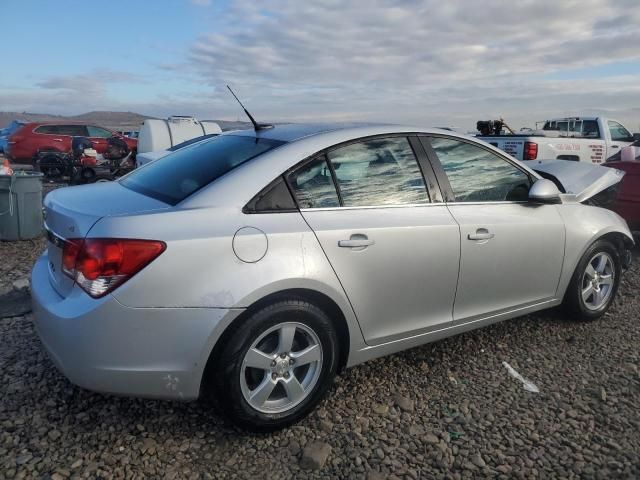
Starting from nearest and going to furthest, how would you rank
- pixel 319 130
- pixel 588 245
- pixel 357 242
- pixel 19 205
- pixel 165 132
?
pixel 357 242
pixel 319 130
pixel 588 245
pixel 19 205
pixel 165 132

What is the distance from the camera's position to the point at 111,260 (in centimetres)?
218

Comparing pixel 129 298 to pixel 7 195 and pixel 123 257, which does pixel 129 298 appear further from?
pixel 7 195

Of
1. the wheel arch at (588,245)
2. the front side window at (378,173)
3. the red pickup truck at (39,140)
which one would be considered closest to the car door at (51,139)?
the red pickup truck at (39,140)

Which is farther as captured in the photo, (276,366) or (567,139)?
(567,139)


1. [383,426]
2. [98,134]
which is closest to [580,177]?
[383,426]

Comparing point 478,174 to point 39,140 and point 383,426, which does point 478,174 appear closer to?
point 383,426

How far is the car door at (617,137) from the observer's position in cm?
1179

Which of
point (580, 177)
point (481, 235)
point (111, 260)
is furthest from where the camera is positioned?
point (580, 177)

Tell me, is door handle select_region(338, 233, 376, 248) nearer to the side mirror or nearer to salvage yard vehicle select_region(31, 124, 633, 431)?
salvage yard vehicle select_region(31, 124, 633, 431)

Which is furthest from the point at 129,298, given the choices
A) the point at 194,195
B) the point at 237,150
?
the point at 237,150

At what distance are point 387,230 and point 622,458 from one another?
5.32 ft

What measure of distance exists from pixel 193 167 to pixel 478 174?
1.82m

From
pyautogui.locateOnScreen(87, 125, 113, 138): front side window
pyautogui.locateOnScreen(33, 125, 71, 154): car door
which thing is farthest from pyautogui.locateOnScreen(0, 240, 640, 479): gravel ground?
pyautogui.locateOnScreen(87, 125, 113, 138): front side window

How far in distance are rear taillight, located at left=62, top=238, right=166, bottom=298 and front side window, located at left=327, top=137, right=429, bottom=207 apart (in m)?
1.08
